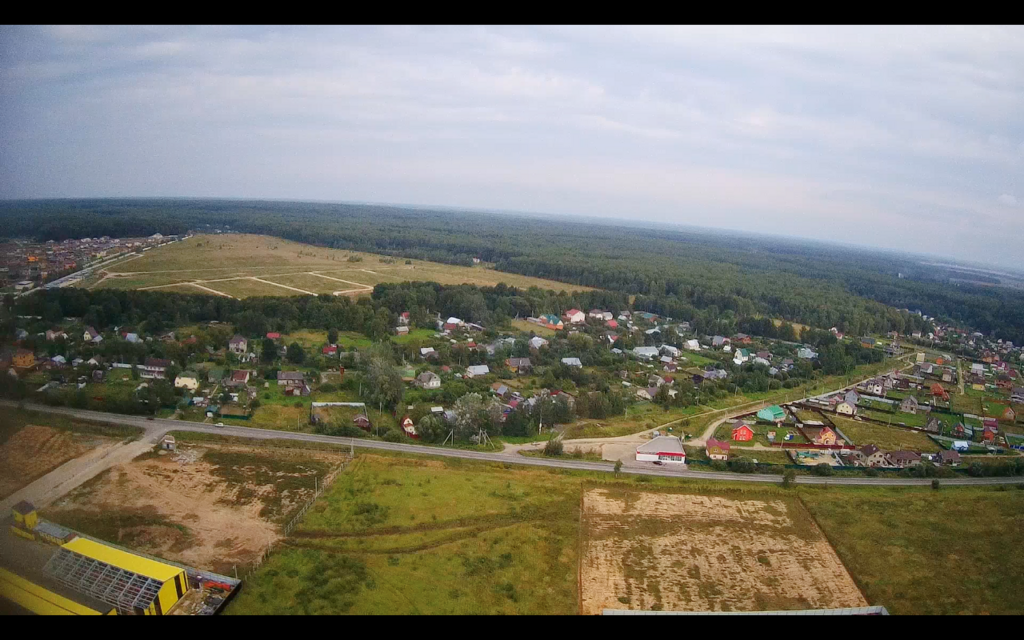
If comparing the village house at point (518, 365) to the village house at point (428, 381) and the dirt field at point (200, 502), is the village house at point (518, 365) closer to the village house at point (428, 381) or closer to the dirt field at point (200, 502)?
the village house at point (428, 381)

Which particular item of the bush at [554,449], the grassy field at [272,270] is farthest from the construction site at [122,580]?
the grassy field at [272,270]

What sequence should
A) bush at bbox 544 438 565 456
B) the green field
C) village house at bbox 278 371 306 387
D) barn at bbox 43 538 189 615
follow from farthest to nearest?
1. village house at bbox 278 371 306 387
2. bush at bbox 544 438 565 456
3. the green field
4. barn at bbox 43 538 189 615

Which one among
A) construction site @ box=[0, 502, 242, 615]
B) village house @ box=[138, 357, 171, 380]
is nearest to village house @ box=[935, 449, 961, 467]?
construction site @ box=[0, 502, 242, 615]

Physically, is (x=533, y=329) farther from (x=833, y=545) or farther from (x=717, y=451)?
(x=833, y=545)

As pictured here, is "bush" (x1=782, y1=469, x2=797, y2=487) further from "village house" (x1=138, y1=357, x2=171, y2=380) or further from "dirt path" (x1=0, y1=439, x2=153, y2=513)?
"village house" (x1=138, y1=357, x2=171, y2=380)

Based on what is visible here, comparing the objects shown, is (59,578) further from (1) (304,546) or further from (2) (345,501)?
(2) (345,501)
